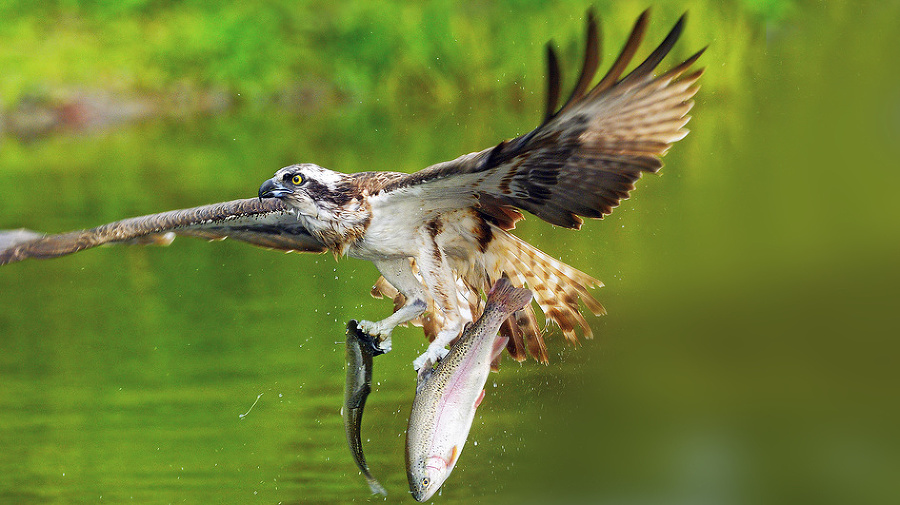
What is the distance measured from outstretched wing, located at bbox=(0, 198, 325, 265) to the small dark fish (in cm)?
129

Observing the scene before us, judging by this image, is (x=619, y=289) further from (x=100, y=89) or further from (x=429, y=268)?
(x=100, y=89)

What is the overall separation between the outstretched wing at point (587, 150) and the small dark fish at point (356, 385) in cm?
77

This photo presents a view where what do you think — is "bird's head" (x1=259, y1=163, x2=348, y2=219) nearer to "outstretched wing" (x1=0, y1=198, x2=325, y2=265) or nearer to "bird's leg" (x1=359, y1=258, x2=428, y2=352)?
"bird's leg" (x1=359, y1=258, x2=428, y2=352)

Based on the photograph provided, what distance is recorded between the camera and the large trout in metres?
6.15

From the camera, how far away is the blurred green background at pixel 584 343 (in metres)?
8.59

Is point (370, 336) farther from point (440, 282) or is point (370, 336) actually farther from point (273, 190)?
point (273, 190)

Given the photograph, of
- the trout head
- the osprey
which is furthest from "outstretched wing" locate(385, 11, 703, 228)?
the trout head

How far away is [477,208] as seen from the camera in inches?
274

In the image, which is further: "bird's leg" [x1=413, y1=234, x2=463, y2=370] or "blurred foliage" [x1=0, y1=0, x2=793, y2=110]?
"blurred foliage" [x1=0, y1=0, x2=793, y2=110]

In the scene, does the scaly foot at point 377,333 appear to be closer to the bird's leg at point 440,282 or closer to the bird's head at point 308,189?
the bird's leg at point 440,282

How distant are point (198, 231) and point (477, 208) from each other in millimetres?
1890

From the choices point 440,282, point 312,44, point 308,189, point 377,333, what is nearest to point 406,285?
point 440,282

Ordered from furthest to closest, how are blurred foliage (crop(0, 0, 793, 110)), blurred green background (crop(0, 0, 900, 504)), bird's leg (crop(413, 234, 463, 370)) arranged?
blurred foliage (crop(0, 0, 793, 110)), blurred green background (crop(0, 0, 900, 504)), bird's leg (crop(413, 234, 463, 370))

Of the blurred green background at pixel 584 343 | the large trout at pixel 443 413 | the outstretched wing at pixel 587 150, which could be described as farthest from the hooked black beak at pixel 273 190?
the blurred green background at pixel 584 343
